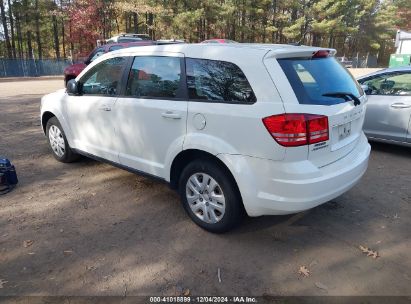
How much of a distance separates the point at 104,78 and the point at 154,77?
3.11 feet

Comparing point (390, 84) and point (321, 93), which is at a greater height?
point (321, 93)

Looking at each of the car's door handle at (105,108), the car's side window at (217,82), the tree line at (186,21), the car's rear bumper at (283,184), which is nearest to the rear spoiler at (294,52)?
the car's side window at (217,82)

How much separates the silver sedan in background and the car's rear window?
2640 mm

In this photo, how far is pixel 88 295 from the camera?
2.65 metres

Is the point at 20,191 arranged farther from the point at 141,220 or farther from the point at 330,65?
the point at 330,65

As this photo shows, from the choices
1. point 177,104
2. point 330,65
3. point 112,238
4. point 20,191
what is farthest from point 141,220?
point 330,65

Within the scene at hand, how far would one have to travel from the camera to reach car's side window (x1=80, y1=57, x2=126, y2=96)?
4.14 metres

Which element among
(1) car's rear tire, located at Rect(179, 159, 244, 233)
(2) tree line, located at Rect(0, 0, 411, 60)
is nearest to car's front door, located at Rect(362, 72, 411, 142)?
(1) car's rear tire, located at Rect(179, 159, 244, 233)

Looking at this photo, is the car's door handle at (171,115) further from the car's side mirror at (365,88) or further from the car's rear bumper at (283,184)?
the car's side mirror at (365,88)

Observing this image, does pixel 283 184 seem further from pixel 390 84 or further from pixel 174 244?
pixel 390 84

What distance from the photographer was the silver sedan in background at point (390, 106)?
5.73 metres

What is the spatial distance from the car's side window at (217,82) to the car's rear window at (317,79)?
37 centimetres

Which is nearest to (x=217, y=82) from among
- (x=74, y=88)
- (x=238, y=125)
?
(x=238, y=125)

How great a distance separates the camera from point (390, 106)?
5.85m
